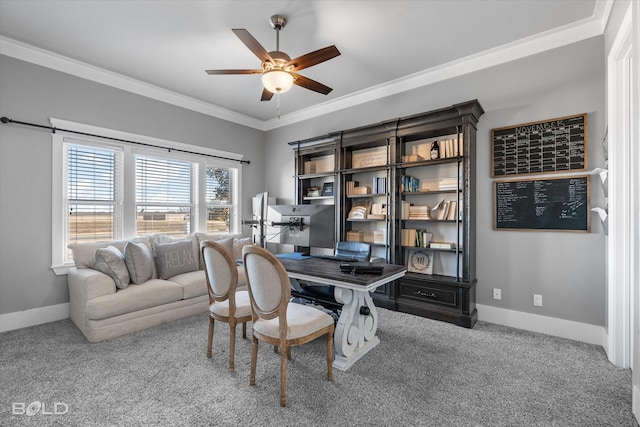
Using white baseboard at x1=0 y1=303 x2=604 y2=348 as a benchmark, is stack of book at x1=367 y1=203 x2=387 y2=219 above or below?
above

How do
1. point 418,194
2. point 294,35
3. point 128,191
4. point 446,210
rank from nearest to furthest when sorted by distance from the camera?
1. point 294,35
2. point 446,210
3. point 418,194
4. point 128,191

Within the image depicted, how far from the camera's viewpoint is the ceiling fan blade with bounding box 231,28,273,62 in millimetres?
2082

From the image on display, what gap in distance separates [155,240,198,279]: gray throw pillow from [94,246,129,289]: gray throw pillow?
44 centimetres

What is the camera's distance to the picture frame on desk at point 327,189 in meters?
4.55

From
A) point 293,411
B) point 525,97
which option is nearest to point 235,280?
point 293,411

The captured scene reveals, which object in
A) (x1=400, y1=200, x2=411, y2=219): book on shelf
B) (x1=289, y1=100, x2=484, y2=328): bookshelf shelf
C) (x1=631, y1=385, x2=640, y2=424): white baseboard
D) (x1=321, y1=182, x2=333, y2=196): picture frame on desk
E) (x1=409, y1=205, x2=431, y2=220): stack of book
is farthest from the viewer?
(x1=321, y1=182, x2=333, y2=196): picture frame on desk

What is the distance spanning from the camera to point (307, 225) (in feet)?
7.53

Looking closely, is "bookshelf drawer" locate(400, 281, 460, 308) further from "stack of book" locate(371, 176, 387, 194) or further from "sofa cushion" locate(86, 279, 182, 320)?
"sofa cushion" locate(86, 279, 182, 320)

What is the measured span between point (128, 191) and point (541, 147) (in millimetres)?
4721

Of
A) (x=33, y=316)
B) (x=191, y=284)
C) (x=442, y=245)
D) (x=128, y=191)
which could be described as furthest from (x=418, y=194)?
(x=33, y=316)

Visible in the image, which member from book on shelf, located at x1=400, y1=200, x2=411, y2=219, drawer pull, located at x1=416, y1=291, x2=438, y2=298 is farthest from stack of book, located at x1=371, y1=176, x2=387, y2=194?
drawer pull, located at x1=416, y1=291, x2=438, y2=298

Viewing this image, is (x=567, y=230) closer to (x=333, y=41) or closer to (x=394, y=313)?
(x=394, y=313)

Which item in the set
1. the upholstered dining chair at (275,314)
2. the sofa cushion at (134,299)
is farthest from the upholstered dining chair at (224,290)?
the sofa cushion at (134,299)

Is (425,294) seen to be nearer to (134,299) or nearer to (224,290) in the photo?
(224,290)
